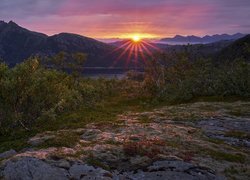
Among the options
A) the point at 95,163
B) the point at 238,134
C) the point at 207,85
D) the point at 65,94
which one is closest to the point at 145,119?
the point at 238,134

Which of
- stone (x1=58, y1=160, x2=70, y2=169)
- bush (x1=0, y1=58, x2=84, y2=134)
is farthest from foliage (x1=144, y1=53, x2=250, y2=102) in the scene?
stone (x1=58, y1=160, x2=70, y2=169)

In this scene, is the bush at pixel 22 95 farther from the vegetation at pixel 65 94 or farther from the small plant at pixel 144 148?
the small plant at pixel 144 148

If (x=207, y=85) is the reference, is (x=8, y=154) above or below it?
above

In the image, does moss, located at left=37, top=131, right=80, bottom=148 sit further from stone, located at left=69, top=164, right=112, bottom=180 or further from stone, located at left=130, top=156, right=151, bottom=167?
stone, located at left=130, top=156, right=151, bottom=167

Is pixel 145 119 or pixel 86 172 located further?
pixel 145 119

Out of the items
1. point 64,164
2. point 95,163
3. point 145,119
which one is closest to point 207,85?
point 145,119

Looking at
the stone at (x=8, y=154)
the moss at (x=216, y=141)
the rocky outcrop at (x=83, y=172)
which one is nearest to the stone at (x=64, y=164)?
the rocky outcrop at (x=83, y=172)

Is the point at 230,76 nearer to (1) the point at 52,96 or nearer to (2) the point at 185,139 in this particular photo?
(1) the point at 52,96

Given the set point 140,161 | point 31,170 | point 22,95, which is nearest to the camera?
point 31,170

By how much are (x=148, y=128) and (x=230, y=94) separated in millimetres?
21782

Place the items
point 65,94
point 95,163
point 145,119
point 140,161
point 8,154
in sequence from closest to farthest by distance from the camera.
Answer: point 95,163 < point 140,161 < point 8,154 < point 145,119 < point 65,94

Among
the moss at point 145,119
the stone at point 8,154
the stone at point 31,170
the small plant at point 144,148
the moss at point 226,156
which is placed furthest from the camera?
the moss at point 145,119

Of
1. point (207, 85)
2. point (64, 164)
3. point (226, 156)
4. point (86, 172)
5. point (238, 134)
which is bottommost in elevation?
point (207, 85)

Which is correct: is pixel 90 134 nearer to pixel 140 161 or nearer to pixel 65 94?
pixel 140 161
